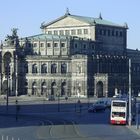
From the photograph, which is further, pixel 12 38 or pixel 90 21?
pixel 12 38

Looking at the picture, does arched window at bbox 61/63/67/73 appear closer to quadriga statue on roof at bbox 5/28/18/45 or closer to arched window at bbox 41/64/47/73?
arched window at bbox 41/64/47/73

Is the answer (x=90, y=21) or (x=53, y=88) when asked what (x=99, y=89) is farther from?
(x=90, y=21)

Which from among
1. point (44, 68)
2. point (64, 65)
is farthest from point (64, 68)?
point (44, 68)

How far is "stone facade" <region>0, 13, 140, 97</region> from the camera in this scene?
17212 cm

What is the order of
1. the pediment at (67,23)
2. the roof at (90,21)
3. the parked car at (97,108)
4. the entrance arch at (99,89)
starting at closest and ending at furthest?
the parked car at (97,108) → the entrance arch at (99,89) → the pediment at (67,23) → the roof at (90,21)

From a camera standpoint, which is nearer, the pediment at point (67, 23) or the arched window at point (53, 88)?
the arched window at point (53, 88)

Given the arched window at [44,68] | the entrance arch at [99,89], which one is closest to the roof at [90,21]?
the arched window at [44,68]

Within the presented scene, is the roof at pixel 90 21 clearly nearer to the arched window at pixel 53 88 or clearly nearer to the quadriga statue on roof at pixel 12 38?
the quadriga statue on roof at pixel 12 38

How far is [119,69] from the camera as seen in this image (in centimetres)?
18012

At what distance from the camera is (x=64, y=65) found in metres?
175

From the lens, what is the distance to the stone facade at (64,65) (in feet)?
565

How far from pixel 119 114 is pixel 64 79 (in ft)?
317

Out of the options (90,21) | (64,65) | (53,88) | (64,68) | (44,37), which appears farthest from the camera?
(90,21)

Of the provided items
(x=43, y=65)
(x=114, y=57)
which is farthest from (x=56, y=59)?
(x=114, y=57)
